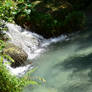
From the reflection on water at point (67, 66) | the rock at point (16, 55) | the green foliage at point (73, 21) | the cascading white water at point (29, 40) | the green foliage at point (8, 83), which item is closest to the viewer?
the green foliage at point (8, 83)

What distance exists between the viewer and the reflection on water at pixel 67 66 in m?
6.11

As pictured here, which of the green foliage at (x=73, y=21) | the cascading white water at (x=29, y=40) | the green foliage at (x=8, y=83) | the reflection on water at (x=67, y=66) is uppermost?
the green foliage at (x=73, y=21)

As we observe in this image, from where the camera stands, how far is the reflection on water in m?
6.11

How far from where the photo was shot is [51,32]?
1155 centimetres

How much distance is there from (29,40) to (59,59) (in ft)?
9.69

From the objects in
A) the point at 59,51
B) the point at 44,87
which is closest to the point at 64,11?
the point at 59,51

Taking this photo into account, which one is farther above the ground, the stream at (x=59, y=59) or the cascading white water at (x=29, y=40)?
the cascading white water at (x=29, y=40)

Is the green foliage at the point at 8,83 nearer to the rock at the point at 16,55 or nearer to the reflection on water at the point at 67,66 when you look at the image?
the reflection on water at the point at 67,66

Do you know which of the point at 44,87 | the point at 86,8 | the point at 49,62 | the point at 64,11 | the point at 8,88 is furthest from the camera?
the point at 86,8

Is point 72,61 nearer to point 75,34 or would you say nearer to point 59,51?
point 59,51

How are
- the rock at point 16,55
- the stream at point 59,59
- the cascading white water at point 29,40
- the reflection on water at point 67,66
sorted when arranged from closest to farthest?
the reflection on water at point 67,66 < the stream at point 59,59 < the rock at point 16,55 < the cascading white water at point 29,40

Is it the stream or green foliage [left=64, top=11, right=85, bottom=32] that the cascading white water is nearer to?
the stream

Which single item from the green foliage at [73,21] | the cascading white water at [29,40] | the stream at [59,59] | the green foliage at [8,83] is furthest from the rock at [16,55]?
the green foliage at [8,83]

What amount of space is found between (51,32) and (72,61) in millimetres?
3921
